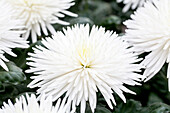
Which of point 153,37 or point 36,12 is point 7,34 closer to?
point 36,12

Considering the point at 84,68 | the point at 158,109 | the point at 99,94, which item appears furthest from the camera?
the point at 99,94

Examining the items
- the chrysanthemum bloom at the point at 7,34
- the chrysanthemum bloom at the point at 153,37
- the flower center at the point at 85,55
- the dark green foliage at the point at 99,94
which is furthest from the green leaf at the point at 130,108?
the chrysanthemum bloom at the point at 7,34

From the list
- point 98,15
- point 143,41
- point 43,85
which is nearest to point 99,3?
point 98,15

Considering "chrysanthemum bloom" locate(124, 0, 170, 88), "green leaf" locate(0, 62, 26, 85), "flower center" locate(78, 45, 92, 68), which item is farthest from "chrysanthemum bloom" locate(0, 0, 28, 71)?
"chrysanthemum bloom" locate(124, 0, 170, 88)

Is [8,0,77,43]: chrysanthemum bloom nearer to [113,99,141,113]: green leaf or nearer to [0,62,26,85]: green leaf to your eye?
[0,62,26,85]: green leaf

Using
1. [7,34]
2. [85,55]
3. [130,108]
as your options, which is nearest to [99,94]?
[130,108]

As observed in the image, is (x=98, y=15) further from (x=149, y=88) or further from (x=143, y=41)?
(x=143, y=41)
